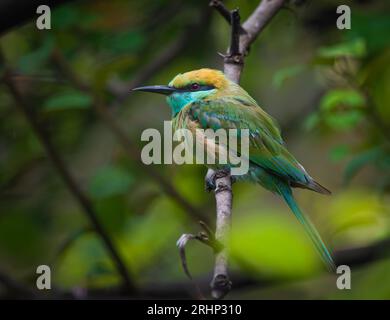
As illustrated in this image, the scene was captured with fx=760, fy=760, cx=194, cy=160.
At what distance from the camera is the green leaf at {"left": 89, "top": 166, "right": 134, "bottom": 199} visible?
2.10 m

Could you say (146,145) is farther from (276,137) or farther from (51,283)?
(276,137)

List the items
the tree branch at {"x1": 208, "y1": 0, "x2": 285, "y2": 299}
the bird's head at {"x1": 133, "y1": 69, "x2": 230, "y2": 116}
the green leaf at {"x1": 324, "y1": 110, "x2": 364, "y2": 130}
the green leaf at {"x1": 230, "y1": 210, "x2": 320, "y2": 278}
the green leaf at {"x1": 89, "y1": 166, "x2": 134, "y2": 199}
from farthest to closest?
the green leaf at {"x1": 89, "y1": 166, "x2": 134, "y2": 199}
the green leaf at {"x1": 324, "y1": 110, "x2": 364, "y2": 130}
the bird's head at {"x1": 133, "y1": 69, "x2": 230, "y2": 116}
the green leaf at {"x1": 230, "y1": 210, "x2": 320, "y2": 278}
the tree branch at {"x1": 208, "y1": 0, "x2": 285, "y2": 299}

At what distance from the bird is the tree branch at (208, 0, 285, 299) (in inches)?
1.9

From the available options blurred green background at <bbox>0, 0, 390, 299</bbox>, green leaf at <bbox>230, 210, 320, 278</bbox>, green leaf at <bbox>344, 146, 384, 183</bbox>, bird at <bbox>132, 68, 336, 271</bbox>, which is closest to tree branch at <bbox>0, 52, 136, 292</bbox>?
blurred green background at <bbox>0, 0, 390, 299</bbox>

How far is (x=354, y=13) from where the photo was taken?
2232 mm

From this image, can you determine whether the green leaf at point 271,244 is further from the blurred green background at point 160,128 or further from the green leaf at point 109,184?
the green leaf at point 109,184

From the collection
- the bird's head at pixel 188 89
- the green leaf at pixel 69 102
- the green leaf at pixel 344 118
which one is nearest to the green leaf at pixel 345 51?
the green leaf at pixel 344 118

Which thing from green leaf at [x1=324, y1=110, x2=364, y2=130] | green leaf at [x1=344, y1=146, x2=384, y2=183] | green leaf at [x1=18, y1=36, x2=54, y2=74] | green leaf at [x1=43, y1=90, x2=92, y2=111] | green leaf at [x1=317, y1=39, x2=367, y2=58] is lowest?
green leaf at [x1=344, y1=146, x2=384, y2=183]

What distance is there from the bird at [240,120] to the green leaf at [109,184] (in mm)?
313

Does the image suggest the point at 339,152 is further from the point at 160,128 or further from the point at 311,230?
the point at 160,128

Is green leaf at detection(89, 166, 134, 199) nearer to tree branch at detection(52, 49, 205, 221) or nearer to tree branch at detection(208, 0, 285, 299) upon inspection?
tree branch at detection(52, 49, 205, 221)

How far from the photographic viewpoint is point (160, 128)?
2574 mm

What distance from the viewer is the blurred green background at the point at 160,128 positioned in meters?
1.96

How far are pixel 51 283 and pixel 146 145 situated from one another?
517 mm
